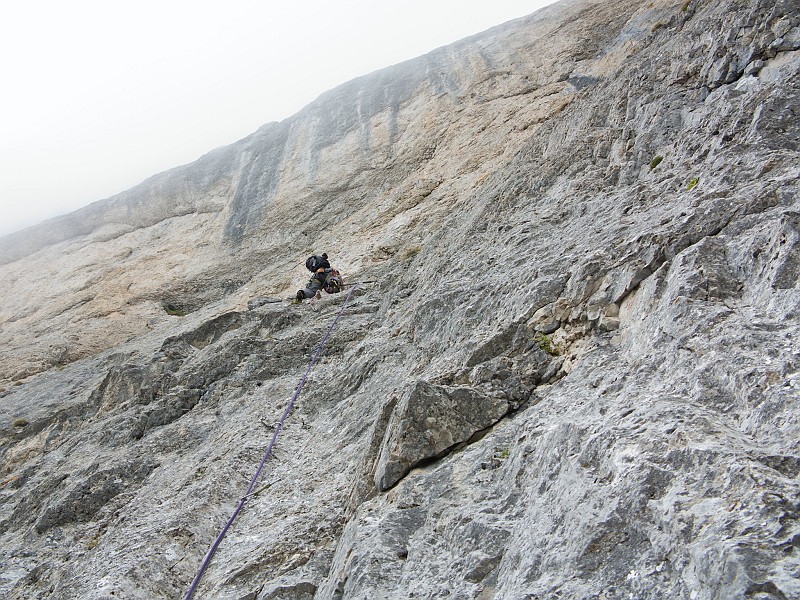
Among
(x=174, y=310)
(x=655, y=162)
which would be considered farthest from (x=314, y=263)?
(x=655, y=162)

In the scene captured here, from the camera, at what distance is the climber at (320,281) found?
747 inches

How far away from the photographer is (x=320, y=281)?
62.8 feet

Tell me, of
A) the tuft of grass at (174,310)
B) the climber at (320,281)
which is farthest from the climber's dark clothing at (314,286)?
the tuft of grass at (174,310)

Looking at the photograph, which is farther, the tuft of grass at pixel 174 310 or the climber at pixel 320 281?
the tuft of grass at pixel 174 310

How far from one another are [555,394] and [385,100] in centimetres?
2737

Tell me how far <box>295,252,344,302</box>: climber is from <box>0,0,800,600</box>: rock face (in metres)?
0.56

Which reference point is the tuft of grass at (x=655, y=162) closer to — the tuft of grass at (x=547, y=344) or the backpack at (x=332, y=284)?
the tuft of grass at (x=547, y=344)

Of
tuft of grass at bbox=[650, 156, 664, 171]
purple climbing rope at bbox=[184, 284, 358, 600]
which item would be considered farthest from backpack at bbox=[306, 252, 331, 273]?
tuft of grass at bbox=[650, 156, 664, 171]

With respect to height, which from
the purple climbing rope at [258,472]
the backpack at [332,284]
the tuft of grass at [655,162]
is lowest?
the purple climbing rope at [258,472]

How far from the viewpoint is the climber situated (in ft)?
62.3

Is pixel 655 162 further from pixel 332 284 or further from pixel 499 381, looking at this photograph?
pixel 332 284

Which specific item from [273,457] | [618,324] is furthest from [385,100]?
[618,324]

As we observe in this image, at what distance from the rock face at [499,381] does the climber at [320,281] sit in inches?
22.0

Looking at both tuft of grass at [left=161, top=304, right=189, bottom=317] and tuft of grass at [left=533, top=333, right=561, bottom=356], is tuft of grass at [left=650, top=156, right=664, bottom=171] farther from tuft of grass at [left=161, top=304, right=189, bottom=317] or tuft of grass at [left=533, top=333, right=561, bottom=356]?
tuft of grass at [left=161, top=304, right=189, bottom=317]
